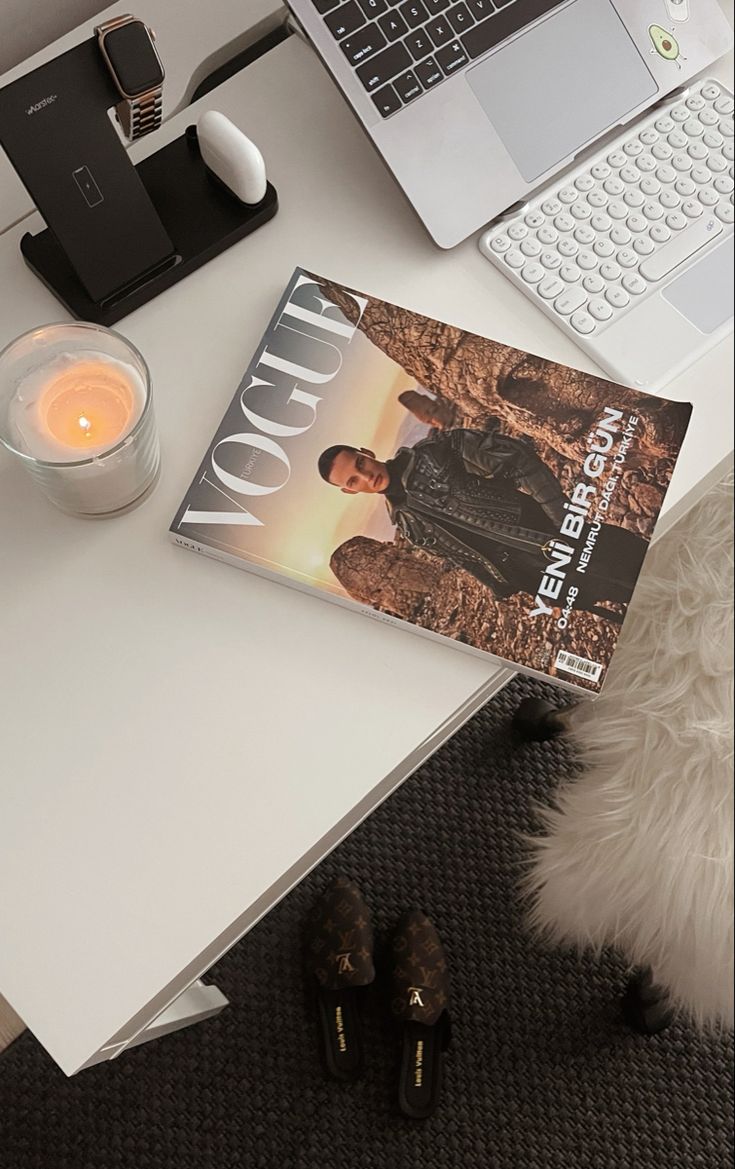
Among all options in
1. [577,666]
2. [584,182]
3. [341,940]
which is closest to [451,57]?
[584,182]

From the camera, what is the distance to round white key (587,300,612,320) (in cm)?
73

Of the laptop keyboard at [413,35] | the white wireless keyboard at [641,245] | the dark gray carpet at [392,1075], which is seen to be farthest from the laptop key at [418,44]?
the dark gray carpet at [392,1075]

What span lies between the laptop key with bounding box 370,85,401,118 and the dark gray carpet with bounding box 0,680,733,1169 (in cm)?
86

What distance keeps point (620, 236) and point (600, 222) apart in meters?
0.02

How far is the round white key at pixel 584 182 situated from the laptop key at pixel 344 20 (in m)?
0.21

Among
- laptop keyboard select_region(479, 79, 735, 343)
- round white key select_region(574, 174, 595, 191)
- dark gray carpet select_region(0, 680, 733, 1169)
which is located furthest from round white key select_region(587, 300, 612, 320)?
dark gray carpet select_region(0, 680, 733, 1169)

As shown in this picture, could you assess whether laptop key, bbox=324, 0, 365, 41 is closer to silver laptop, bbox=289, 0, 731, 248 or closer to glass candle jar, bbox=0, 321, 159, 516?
silver laptop, bbox=289, 0, 731, 248

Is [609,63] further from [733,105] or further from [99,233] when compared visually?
[99,233]

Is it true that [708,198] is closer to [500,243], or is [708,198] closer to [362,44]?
[500,243]

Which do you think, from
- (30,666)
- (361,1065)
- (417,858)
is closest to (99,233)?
(30,666)

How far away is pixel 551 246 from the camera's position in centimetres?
75

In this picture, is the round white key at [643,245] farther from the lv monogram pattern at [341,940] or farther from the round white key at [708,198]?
the lv monogram pattern at [341,940]

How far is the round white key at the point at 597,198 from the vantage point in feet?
2.48

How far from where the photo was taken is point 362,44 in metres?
0.70
